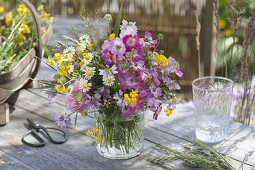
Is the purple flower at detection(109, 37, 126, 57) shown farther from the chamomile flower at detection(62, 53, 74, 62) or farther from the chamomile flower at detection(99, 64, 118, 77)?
the chamomile flower at detection(62, 53, 74, 62)

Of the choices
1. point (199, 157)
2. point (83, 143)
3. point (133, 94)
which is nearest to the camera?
point (133, 94)

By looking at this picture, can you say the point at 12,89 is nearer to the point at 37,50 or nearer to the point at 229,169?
the point at 37,50

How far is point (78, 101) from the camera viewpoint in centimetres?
176

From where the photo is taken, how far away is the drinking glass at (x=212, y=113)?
1.97 m

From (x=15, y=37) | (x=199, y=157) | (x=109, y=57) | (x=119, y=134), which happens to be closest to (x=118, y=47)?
(x=109, y=57)

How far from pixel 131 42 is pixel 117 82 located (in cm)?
12

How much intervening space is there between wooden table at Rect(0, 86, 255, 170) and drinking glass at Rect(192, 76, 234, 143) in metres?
0.04

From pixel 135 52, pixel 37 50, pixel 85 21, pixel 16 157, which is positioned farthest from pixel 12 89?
pixel 135 52

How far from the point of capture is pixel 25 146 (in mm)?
1952

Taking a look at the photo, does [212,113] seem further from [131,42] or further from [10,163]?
[10,163]

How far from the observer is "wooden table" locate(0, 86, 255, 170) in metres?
1.83

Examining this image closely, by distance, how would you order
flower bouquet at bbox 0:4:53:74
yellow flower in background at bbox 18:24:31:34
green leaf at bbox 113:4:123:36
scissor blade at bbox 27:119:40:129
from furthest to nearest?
1. yellow flower in background at bbox 18:24:31:34
2. flower bouquet at bbox 0:4:53:74
3. scissor blade at bbox 27:119:40:129
4. green leaf at bbox 113:4:123:36

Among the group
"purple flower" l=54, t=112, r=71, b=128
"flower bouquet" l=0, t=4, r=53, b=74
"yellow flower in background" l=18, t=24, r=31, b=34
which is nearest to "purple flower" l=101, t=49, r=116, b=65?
"purple flower" l=54, t=112, r=71, b=128

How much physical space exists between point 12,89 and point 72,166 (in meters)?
0.46
